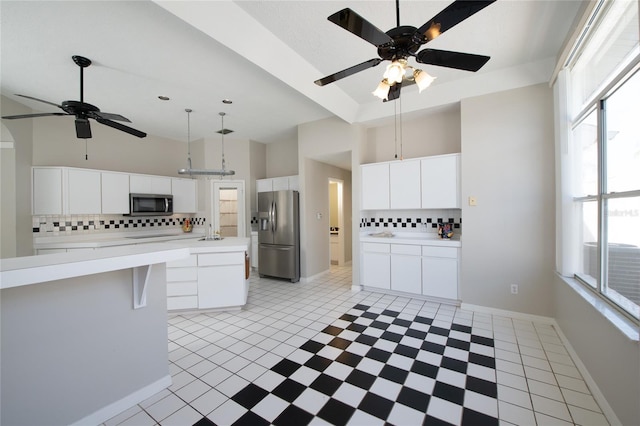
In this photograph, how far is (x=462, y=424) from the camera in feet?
5.00

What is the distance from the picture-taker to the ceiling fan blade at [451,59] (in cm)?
162

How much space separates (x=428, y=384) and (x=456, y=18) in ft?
7.80

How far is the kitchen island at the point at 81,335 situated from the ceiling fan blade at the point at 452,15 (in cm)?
214

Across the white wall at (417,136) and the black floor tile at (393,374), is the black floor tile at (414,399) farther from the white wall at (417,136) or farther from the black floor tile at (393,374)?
the white wall at (417,136)

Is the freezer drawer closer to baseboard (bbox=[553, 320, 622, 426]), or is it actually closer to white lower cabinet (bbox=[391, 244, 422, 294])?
white lower cabinet (bbox=[391, 244, 422, 294])

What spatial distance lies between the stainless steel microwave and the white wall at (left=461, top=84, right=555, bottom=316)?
521cm

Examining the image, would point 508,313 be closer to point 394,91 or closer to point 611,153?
point 611,153

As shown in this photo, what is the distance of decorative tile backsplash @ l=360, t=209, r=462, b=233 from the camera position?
150 inches

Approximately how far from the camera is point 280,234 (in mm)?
4777

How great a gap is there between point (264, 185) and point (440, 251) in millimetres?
3771

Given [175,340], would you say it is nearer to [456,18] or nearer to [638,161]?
[456,18]

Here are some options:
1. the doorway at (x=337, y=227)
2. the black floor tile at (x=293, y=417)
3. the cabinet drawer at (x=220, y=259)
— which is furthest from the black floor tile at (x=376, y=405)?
the doorway at (x=337, y=227)

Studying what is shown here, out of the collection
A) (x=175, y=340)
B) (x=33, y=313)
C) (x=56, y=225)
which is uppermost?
(x=56, y=225)

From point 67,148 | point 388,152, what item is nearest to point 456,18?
point 388,152
